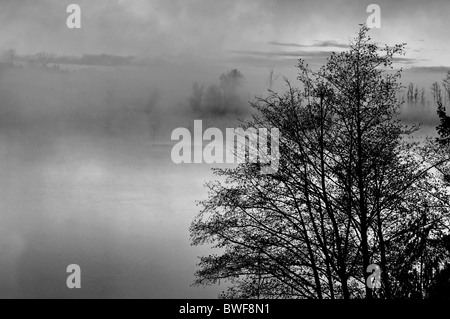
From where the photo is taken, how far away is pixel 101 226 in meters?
53.2

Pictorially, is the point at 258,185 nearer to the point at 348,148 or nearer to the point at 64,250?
the point at 348,148

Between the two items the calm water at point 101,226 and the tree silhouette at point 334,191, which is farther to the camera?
the calm water at point 101,226

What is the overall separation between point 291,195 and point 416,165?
354 cm

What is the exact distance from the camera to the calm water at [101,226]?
36.0 meters

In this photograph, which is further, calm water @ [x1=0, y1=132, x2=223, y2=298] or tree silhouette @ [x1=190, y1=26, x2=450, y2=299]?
calm water @ [x1=0, y1=132, x2=223, y2=298]

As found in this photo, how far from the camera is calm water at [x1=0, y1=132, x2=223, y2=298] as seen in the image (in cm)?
3603

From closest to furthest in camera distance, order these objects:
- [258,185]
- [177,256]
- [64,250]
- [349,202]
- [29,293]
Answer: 1. [349,202]
2. [258,185]
3. [29,293]
4. [177,256]
5. [64,250]

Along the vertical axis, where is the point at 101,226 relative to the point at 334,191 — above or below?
above

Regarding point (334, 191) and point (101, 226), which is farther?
point (101, 226)

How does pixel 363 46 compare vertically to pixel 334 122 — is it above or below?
above
